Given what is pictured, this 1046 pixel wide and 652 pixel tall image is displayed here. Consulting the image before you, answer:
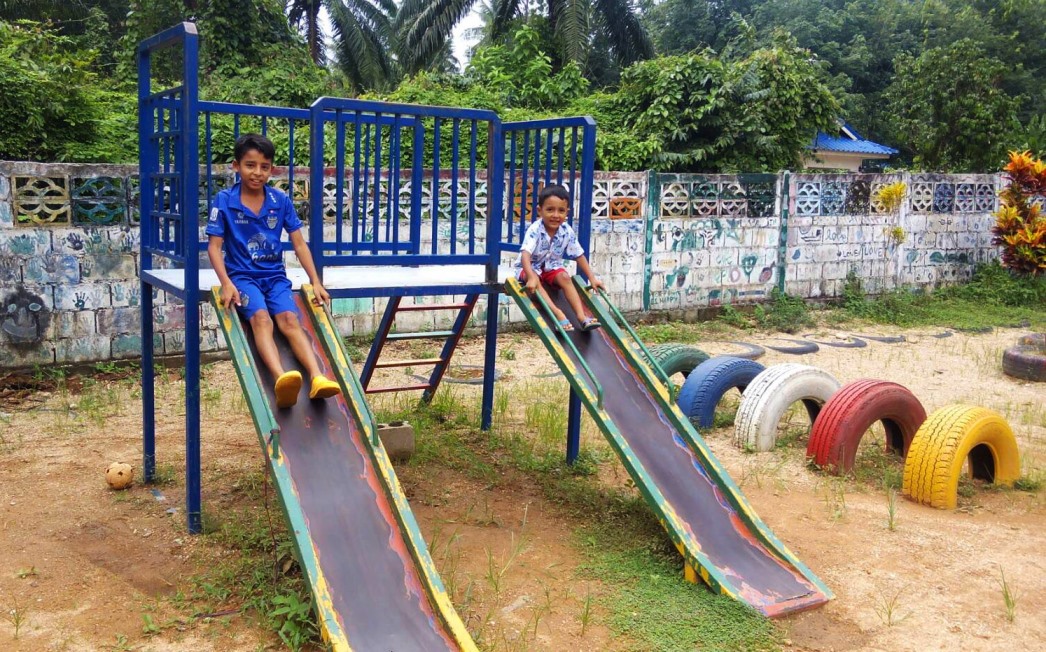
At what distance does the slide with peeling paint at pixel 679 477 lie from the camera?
3.78 meters

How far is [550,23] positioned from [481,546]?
61.6 ft

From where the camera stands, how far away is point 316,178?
166 inches

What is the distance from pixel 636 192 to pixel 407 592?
23.7ft

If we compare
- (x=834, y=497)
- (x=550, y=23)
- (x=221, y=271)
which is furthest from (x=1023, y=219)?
(x=550, y=23)

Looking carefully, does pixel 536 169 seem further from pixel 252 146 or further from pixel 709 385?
pixel 709 385

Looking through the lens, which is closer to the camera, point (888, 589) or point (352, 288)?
point (888, 589)

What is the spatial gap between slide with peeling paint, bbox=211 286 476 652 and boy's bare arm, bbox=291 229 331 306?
0.19 metres

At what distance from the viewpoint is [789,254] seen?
1109cm

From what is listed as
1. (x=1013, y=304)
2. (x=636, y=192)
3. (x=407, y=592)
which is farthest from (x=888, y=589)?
(x=1013, y=304)

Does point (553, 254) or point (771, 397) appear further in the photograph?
point (771, 397)

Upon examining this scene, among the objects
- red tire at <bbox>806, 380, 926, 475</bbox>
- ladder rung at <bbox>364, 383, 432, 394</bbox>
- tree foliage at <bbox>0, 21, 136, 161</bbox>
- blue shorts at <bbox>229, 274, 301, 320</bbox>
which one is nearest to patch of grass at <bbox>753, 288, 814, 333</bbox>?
red tire at <bbox>806, 380, 926, 475</bbox>

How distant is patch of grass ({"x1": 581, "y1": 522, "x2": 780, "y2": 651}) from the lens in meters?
3.41

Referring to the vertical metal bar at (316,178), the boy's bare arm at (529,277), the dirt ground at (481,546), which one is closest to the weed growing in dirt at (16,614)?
the dirt ground at (481,546)

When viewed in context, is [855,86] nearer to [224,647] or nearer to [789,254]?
[789,254]
